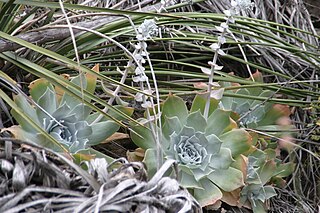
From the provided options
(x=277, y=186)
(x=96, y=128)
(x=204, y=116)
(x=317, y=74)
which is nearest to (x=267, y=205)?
(x=277, y=186)

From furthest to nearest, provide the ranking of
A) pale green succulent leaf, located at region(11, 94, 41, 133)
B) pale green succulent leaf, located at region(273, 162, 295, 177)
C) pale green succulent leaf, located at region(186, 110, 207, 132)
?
pale green succulent leaf, located at region(273, 162, 295, 177), pale green succulent leaf, located at region(186, 110, 207, 132), pale green succulent leaf, located at region(11, 94, 41, 133)

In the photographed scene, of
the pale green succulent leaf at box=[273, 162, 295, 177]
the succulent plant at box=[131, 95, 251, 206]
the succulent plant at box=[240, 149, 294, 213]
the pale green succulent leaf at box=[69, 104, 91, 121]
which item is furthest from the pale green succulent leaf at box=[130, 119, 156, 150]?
the pale green succulent leaf at box=[273, 162, 295, 177]

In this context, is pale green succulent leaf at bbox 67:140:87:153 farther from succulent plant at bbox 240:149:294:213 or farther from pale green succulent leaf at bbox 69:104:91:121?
succulent plant at bbox 240:149:294:213

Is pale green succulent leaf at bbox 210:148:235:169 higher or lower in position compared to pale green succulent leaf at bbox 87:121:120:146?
lower

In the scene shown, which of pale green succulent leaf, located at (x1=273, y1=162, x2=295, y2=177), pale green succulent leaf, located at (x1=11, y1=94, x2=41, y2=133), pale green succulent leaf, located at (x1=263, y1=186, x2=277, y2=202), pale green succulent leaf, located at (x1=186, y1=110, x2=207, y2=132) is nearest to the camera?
pale green succulent leaf, located at (x1=11, y1=94, x2=41, y2=133)

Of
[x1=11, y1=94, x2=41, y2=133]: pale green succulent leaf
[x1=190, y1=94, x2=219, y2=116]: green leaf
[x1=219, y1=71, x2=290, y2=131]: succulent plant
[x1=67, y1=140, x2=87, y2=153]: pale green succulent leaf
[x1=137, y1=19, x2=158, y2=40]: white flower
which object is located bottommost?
[x1=219, y1=71, x2=290, y2=131]: succulent plant

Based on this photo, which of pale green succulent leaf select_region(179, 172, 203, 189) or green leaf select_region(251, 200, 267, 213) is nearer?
pale green succulent leaf select_region(179, 172, 203, 189)

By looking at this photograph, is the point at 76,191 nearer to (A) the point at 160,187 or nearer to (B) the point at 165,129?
(A) the point at 160,187

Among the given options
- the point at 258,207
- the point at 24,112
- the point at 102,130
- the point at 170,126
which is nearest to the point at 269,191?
the point at 258,207

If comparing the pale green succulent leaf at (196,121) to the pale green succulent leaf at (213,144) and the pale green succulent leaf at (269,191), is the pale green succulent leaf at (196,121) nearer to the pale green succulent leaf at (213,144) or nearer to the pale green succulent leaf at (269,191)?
the pale green succulent leaf at (213,144)

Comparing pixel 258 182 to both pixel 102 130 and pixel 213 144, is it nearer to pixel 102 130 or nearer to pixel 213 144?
pixel 213 144
